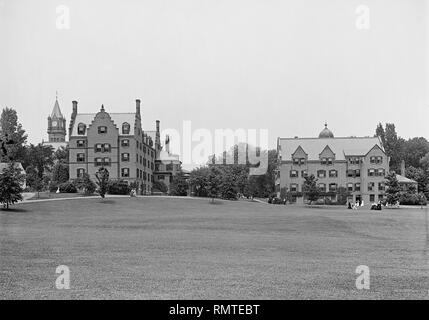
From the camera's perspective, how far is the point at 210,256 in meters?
25.6

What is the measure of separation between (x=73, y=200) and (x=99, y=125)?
2671 centimetres

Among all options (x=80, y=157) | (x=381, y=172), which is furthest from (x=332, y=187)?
(x=80, y=157)

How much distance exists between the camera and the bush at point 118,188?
81.1m

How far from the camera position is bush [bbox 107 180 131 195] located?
81.1 meters

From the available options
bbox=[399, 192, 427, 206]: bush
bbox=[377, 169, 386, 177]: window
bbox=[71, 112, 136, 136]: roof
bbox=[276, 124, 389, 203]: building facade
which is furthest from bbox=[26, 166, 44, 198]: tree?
bbox=[377, 169, 386, 177]: window

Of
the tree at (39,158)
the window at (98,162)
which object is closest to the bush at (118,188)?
the window at (98,162)

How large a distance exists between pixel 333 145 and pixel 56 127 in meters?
98.1

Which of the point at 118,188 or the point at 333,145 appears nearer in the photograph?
the point at 118,188

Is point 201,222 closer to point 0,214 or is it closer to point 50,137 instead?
point 0,214

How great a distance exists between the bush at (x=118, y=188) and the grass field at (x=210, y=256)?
2900 cm

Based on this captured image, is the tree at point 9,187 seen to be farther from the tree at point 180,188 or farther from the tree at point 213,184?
the tree at point 180,188

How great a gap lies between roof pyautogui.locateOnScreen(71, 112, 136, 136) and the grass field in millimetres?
40463

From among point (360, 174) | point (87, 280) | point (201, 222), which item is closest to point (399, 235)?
point (201, 222)

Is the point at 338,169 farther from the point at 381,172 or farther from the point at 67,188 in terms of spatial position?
the point at 67,188
